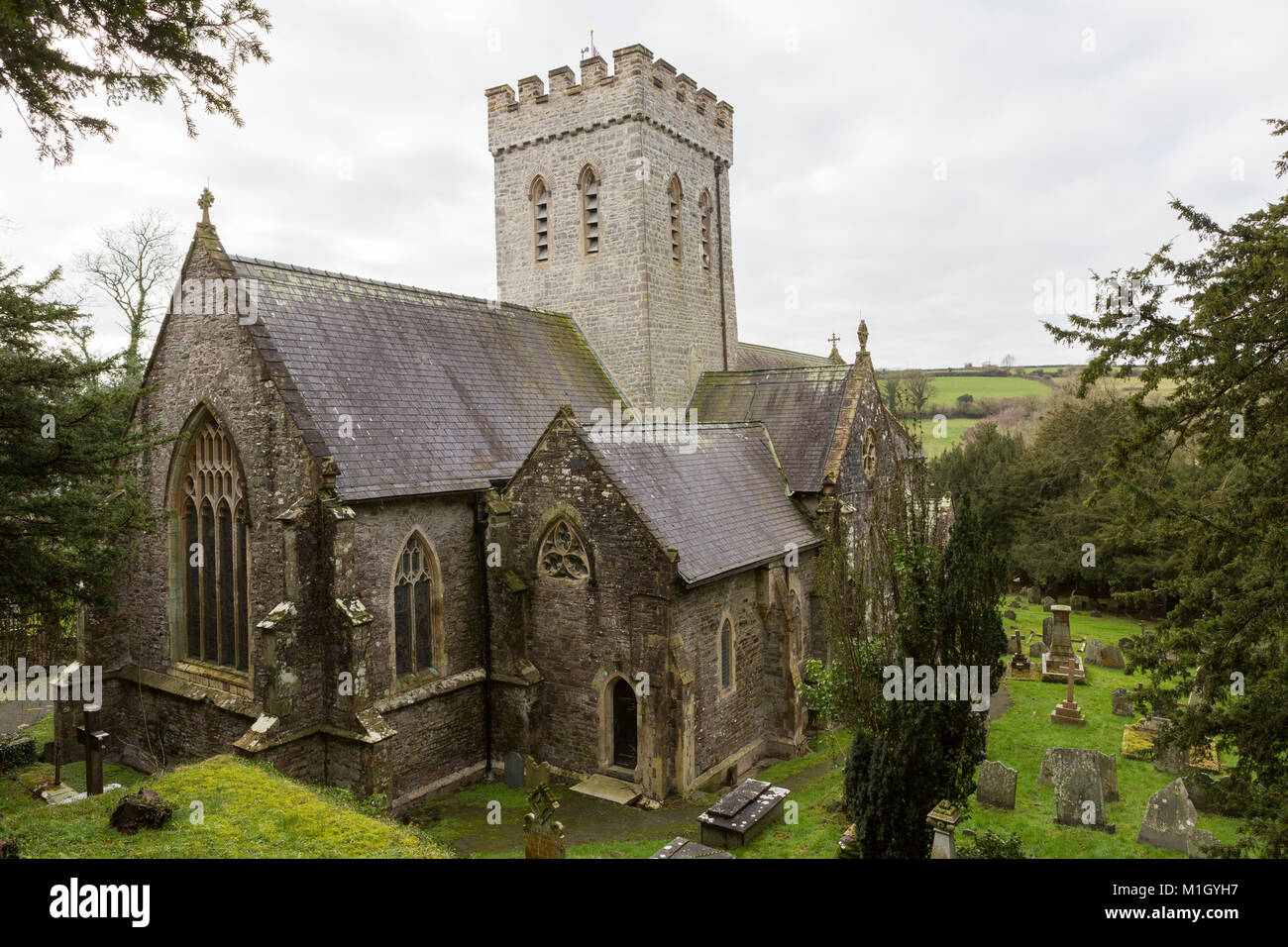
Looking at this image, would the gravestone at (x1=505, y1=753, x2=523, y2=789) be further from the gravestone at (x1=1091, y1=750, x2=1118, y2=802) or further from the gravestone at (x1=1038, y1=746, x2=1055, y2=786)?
the gravestone at (x1=1091, y1=750, x2=1118, y2=802)

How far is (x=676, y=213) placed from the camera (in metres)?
24.1

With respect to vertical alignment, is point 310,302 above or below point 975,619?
above

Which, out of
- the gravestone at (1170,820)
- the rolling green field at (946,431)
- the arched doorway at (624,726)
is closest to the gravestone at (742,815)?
the arched doorway at (624,726)

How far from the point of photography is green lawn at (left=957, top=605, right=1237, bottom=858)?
12703 millimetres

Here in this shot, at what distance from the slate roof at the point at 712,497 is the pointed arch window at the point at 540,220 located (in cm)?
872

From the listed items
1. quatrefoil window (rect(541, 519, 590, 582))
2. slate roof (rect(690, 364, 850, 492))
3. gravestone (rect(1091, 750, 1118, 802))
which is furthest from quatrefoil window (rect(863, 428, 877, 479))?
quatrefoil window (rect(541, 519, 590, 582))

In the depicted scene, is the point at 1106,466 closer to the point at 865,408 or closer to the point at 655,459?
the point at 655,459

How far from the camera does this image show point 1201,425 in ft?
29.9

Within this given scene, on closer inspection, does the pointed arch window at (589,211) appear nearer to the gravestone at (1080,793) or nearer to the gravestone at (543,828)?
the gravestone at (543,828)

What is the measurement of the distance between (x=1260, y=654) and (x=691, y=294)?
18.3 meters

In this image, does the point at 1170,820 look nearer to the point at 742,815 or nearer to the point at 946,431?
the point at 742,815
